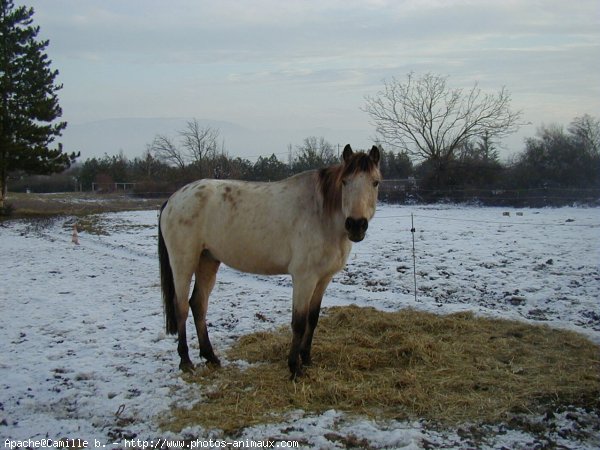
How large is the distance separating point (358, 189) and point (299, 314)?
131 cm

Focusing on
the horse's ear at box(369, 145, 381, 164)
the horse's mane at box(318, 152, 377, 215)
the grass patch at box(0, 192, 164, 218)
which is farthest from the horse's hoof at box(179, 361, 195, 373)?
the grass patch at box(0, 192, 164, 218)

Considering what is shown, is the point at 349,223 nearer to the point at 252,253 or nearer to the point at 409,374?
the point at 252,253

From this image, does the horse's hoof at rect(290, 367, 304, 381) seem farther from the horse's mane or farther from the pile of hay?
the horse's mane

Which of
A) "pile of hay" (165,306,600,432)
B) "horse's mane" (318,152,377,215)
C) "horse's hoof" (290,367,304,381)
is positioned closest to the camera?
"pile of hay" (165,306,600,432)

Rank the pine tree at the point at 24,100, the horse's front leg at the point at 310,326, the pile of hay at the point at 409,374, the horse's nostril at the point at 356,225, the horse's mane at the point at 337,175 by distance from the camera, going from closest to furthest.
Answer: the pile of hay at the point at 409,374 → the horse's nostril at the point at 356,225 → the horse's mane at the point at 337,175 → the horse's front leg at the point at 310,326 → the pine tree at the point at 24,100

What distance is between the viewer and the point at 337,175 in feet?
14.1

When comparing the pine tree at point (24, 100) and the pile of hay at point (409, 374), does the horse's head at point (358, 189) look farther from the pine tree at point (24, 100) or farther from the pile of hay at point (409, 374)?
the pine tree at point (24, 100)

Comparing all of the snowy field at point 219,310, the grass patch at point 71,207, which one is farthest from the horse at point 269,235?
the grass patch at point 71,207

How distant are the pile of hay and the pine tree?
22.4 metres

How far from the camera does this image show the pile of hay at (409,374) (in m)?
3.65

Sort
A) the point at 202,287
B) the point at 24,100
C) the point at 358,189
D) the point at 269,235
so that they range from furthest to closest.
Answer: the point at 24,100 → the point at 202,287 → the point at 269,235 → the point at 358,189

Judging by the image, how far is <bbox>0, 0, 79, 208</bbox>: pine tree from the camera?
22969 mm

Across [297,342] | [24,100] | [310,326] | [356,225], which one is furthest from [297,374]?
[24,100]

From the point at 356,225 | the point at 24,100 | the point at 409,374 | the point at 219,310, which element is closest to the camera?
the point at 356,225
